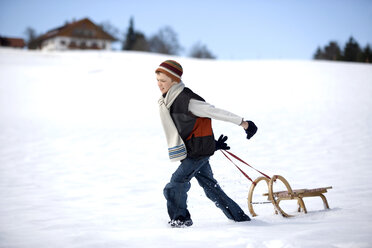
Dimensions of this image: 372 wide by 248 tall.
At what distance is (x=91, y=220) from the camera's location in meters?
4.17

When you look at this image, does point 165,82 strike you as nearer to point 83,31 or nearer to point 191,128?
point 191,128

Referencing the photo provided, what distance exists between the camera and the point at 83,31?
65250 mm

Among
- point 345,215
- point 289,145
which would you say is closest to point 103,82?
point 289,145

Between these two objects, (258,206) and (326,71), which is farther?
(326,71)

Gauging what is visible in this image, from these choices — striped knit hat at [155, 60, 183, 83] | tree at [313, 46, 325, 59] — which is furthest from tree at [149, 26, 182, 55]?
striped knit hat at [155, 60, 183, 83]

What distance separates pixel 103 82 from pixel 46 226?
60.9 ft

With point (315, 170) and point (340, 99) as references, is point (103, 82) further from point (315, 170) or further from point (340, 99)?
point (315, 170)

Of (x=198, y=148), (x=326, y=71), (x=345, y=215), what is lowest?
(x=345, y=215)

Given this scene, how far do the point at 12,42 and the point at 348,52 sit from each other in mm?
68833

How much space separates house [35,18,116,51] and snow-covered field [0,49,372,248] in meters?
43.3

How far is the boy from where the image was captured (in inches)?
125

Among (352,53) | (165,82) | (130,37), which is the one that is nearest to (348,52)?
(352,53)

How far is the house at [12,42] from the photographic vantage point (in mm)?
74750

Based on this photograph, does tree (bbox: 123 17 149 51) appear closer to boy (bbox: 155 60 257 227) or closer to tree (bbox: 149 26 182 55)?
tree (bbox: 149 26 182 55)
